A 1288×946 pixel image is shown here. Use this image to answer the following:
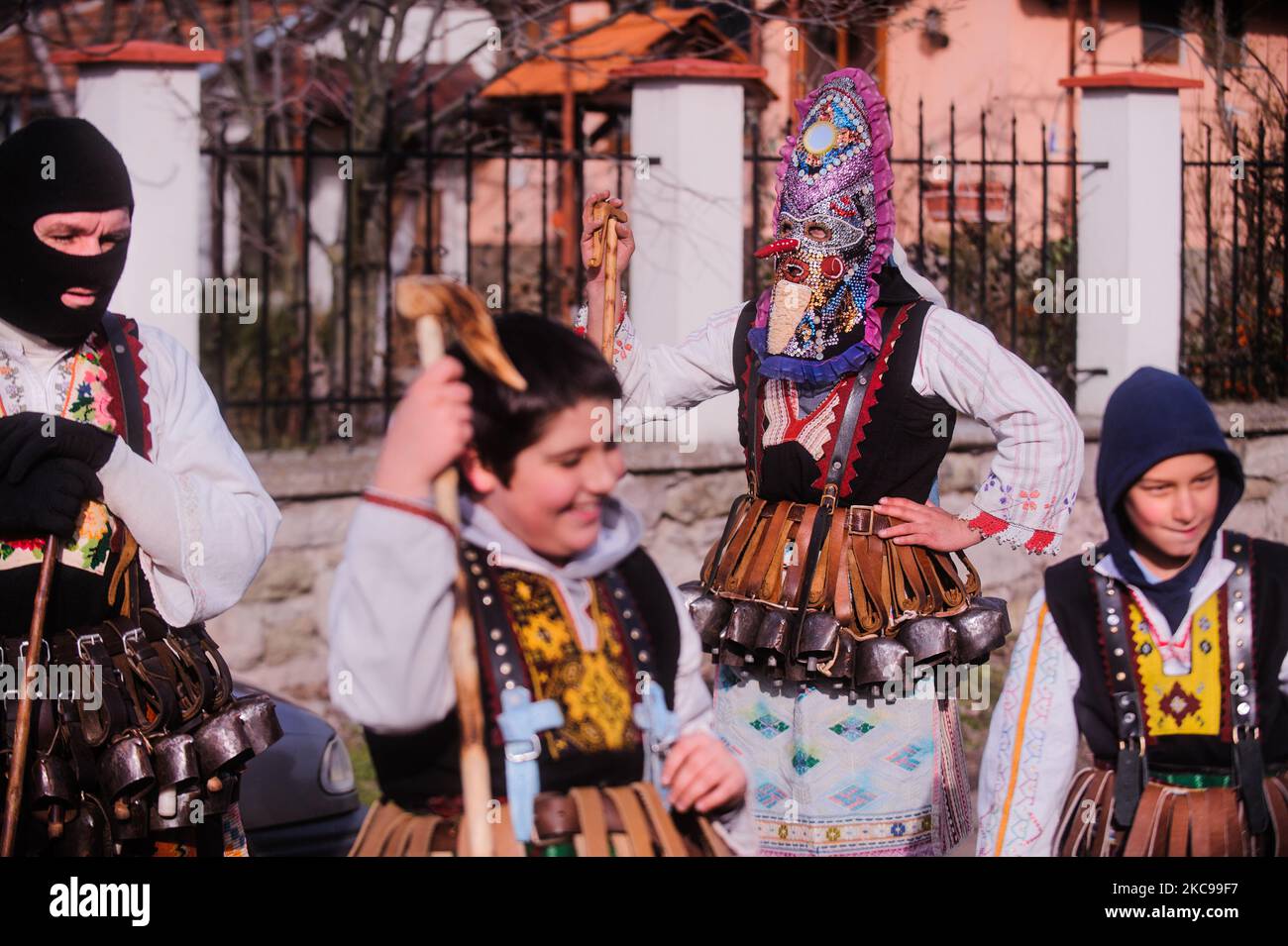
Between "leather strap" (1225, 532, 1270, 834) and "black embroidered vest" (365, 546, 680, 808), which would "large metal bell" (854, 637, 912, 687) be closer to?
"leather strap" (1225, 532, 1270, 834)

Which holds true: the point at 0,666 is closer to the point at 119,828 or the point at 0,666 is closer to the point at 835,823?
the point at 119,828

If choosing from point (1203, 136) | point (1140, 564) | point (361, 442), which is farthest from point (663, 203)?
point (1140, 564)

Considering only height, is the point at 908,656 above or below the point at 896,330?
below

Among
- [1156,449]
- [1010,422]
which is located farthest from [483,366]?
[1010,422]

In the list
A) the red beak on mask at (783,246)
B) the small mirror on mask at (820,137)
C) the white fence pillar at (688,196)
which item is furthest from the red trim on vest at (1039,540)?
the white fence pillar at (688,196)

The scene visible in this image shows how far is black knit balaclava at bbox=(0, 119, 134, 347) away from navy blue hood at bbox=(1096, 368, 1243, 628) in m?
1.90

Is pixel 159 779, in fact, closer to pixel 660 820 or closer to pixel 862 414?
pixel 660 820

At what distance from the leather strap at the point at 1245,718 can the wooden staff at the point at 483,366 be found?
4.64 ft

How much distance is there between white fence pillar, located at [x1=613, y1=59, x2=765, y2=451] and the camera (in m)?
6.96

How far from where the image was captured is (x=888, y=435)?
12.2 ft

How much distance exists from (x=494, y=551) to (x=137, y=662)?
40.0 inches

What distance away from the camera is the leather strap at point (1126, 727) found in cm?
300

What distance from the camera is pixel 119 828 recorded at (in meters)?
3.14

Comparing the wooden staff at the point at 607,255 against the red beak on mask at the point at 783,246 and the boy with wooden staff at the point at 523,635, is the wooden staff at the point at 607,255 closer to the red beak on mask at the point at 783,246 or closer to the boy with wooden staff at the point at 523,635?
the red beak on mask at the point at 783,246
